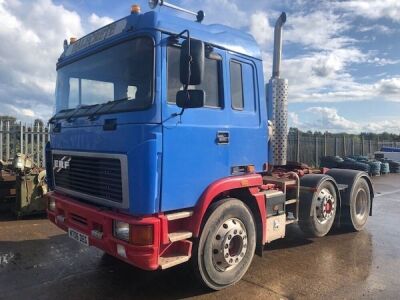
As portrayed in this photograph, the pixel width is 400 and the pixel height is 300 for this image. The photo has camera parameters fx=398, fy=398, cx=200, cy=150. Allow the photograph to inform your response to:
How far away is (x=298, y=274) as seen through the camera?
17.1 ft

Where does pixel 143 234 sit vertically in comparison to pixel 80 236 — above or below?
above

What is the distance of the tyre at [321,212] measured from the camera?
646 cm

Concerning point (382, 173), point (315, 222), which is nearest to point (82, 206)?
point (315, 222)

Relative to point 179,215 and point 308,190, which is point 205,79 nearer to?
point 179,215

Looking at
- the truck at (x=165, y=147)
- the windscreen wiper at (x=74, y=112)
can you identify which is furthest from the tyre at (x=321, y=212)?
the windscreen wiper at (x=74, y=112)

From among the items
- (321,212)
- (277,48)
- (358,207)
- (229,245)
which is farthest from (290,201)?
(277,48)

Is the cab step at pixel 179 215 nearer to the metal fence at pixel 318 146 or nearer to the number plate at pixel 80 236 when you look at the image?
the number plate at pixel 80 236

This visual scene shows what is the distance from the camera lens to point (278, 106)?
665 cm

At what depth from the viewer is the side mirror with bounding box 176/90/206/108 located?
390 cm

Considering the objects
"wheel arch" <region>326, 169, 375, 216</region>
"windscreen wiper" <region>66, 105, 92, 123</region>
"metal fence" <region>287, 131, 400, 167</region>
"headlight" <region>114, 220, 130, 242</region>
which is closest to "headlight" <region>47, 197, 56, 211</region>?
"windscreen wiper" <region>66, 105, 92, 123</region>

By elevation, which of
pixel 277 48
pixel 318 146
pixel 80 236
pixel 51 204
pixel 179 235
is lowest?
pixel 80 236

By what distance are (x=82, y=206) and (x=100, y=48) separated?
1.80m

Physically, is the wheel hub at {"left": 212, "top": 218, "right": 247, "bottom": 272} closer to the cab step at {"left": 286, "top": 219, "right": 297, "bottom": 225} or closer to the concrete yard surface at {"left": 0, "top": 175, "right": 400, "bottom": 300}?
the concrete yard surface at {"left": 0, "top": 175, "right": 400, "bottom": 300}

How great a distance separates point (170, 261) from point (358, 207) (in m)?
5.12
